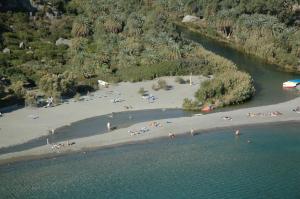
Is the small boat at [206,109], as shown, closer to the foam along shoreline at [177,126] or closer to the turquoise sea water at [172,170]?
the foam along shoreline at [177,126]

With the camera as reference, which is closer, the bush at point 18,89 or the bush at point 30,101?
the bush at point 30,101

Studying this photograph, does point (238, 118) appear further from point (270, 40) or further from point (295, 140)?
point (270, 40)

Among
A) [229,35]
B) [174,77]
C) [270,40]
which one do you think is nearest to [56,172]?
[174,77]

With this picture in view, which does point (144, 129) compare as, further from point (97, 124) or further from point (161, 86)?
point (161, 86)

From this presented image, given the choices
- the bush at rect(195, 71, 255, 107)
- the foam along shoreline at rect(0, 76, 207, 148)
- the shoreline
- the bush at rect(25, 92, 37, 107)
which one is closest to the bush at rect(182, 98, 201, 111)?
the foam along shoreline at rect(0, 76, 207, 148)

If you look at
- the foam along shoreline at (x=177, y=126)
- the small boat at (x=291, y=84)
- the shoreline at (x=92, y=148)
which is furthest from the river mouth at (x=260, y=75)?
the shoreline at (x=92, y=148)

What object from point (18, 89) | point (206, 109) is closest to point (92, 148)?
point (206, 109)
